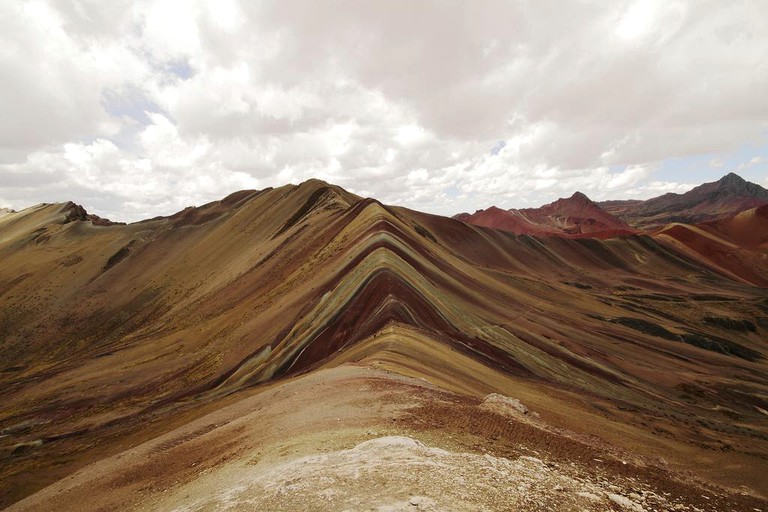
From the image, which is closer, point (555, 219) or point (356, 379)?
point (356, 379)

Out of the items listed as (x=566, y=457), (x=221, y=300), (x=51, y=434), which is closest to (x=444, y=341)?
(x=566, y=457)

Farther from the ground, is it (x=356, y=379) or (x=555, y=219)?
(x=555, y=219)

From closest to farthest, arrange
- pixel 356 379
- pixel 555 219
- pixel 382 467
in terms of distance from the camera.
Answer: pixel 382 467 < pixel 356 379 < pixel 555 219

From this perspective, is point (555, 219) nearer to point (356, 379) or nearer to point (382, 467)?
point (356, 379)

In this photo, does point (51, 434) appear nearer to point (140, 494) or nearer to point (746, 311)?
point (140, 494)

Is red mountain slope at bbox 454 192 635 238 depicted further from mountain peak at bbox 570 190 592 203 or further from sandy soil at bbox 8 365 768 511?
sandy soil at bbox 8 365 768 511

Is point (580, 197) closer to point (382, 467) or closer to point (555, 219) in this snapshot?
point (555, 219)

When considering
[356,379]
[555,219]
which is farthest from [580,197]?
[356,379]

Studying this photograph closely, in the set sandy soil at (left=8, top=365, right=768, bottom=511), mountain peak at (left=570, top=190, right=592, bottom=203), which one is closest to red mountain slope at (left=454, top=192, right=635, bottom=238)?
mountain peak at (left=570, top=190, right=592, bottom=203)

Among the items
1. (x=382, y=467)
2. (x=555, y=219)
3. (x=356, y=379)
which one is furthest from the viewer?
(x=555, y=219)
